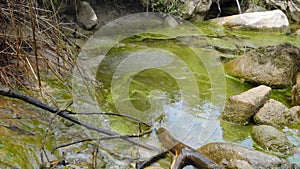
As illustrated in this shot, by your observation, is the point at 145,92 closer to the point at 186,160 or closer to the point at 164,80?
the point at 164,80

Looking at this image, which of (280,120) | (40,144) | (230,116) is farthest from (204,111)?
(40,144)

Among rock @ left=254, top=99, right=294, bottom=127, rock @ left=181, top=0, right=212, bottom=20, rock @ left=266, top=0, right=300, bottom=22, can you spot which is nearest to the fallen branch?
rock @ left=254, top=99, right=294, bottom=127

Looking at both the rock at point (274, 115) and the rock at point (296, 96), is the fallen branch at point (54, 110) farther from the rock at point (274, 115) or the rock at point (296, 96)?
the rock at point (296, 96)

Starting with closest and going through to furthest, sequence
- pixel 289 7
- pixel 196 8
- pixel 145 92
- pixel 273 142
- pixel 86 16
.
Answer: pixel 273 142 < pixel 145 92 < pixel 86 16 < pixel 196 8 < pixel 289 7

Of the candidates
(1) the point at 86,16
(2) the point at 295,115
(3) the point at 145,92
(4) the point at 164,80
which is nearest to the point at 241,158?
(2) the point at 295,115

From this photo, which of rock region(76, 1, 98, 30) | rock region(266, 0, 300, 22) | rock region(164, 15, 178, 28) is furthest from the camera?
rock region(266, 0, 300, 22)

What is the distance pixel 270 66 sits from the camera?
172 inches

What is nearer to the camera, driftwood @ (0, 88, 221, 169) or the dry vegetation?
driftwood @ (0, 88, 221, 169)

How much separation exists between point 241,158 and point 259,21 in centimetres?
554

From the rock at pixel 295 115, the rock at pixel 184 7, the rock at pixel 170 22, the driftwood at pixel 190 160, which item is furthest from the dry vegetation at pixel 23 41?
the rock at pixel 184 7

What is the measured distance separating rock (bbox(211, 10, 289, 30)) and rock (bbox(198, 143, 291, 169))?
5.33m

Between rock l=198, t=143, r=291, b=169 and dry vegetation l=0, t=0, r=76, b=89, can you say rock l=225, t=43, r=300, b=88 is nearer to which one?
rock l=198, t=143, r=291, b=169

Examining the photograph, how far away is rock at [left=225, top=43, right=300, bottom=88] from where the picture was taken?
14.0 ft

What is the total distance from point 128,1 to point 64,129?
5349 mm
